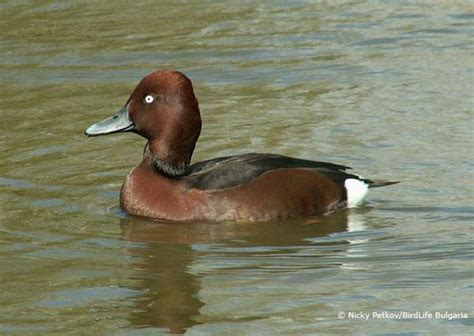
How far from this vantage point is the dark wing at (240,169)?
33.0ft

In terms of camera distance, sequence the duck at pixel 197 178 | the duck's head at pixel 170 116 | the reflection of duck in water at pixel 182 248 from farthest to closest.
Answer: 1. the duck's head at pixel 170 116
2. the duck at pixel 197 178
3. the reflection of duck in water at pixel 182 248

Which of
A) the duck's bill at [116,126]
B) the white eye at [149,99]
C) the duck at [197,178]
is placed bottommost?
the duck at [197,178]

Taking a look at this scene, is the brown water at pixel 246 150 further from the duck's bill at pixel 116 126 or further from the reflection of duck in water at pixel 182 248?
the duck's bill at pixel 116 126

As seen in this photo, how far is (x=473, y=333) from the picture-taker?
24.4 feet

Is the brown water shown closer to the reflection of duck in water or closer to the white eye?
the reflection of duck in water

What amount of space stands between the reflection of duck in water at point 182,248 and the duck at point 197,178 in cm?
9

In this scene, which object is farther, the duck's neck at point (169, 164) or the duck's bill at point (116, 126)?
the duck's bill at point (116, 126)

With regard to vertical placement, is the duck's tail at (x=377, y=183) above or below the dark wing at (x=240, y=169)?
below

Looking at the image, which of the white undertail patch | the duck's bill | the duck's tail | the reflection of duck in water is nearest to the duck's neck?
the duck's bill

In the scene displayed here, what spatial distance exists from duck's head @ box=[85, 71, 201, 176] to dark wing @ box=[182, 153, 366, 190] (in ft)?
0.47

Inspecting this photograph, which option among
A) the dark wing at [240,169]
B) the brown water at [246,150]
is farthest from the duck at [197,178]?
the brown water at [246,150]

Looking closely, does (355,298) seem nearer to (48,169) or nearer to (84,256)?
(84,256)

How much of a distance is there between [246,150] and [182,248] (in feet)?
7.79

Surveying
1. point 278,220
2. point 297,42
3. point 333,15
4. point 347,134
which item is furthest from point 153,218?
point 333,15
